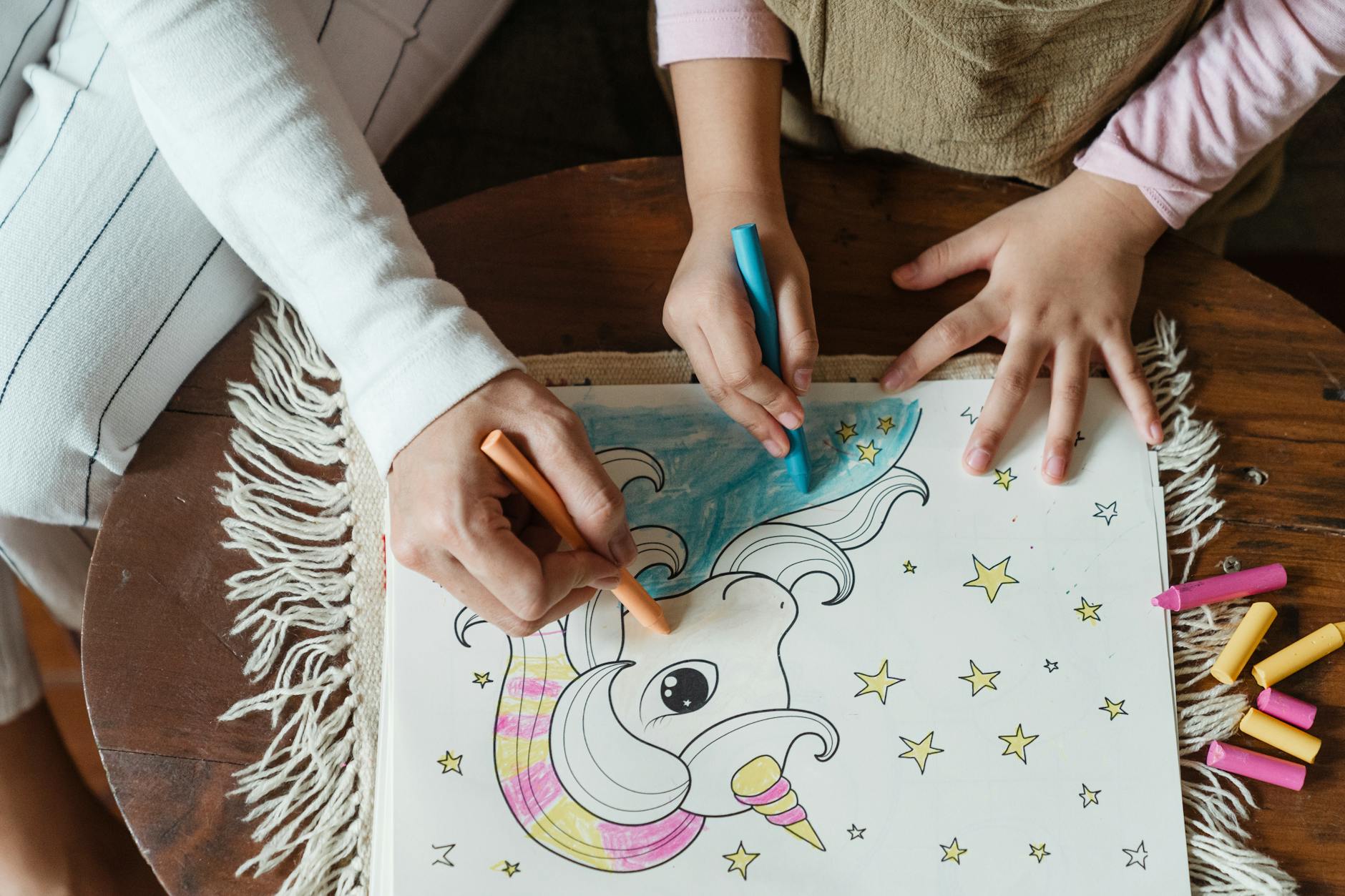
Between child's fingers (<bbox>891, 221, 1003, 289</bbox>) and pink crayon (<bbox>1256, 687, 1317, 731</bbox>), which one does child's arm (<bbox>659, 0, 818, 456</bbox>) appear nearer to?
child's fingers (<bbox>891, 221, 1003, 289</bbox>)

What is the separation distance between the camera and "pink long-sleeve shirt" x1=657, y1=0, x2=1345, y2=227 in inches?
22.5

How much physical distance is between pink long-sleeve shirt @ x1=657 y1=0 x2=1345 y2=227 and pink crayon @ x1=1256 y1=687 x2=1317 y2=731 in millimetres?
298

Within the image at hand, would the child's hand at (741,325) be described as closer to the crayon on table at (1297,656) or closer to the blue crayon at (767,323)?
the blue crayon at (767,323)

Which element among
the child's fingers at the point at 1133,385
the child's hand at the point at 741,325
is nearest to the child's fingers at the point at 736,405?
the child's hand at the point at 741,325

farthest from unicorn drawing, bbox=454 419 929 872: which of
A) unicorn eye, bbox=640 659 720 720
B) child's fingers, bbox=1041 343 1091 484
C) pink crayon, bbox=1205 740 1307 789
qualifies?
pink crayon, bbox=1205 740 1307 789

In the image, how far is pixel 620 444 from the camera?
57cm

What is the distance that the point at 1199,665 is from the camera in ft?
1.79

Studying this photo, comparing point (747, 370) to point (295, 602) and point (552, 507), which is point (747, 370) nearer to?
point (552, 507)

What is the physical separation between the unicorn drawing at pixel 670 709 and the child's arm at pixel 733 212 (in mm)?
79

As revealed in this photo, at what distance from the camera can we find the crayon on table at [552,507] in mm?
474

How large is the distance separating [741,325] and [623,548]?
5.7 inches

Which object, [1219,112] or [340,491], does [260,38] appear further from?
[1219,112]

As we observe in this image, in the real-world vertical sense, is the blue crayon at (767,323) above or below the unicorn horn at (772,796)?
above

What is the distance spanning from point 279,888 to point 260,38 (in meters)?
0.46
